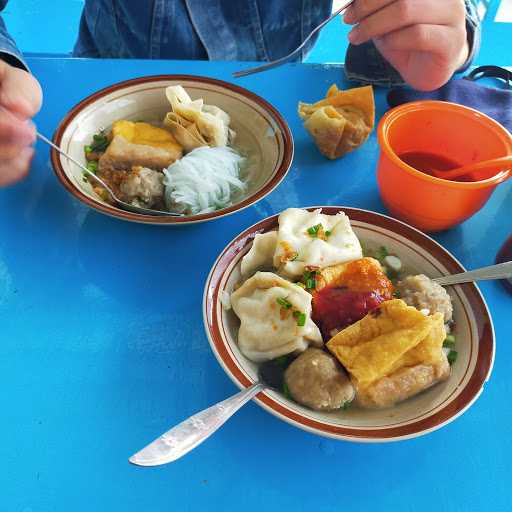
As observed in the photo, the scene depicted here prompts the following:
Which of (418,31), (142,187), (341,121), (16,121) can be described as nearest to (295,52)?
(341,121)

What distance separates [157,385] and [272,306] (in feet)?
0.89

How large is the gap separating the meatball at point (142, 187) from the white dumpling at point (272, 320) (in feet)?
1.38

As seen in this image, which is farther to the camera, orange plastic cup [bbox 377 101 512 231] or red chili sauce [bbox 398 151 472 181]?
red chili sauce [bbox 398 151 472 181]

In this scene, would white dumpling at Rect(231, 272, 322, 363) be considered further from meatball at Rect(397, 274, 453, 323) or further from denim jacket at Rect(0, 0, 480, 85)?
denim jacket at Rect(0, 0, 480, 85)

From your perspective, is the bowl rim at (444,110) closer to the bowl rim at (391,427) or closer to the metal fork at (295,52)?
the bowl rim at (391,427)

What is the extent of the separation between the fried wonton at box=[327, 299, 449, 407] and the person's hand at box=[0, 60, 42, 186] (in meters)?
0.91

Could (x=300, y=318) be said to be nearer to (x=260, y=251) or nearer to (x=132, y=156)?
(x=260, y=251)

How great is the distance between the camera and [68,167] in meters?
1.20

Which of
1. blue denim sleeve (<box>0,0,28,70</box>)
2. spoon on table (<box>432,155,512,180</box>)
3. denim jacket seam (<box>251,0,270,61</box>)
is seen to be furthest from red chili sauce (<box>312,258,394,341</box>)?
denim jacket seam (<box>251,0,270,61</box>)

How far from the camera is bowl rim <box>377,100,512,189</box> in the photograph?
3.47 feet

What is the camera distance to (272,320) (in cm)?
92

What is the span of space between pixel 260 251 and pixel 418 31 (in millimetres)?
795

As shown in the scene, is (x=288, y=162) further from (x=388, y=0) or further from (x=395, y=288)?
(x=388, y=0)

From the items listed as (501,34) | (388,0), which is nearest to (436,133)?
(388,0)
